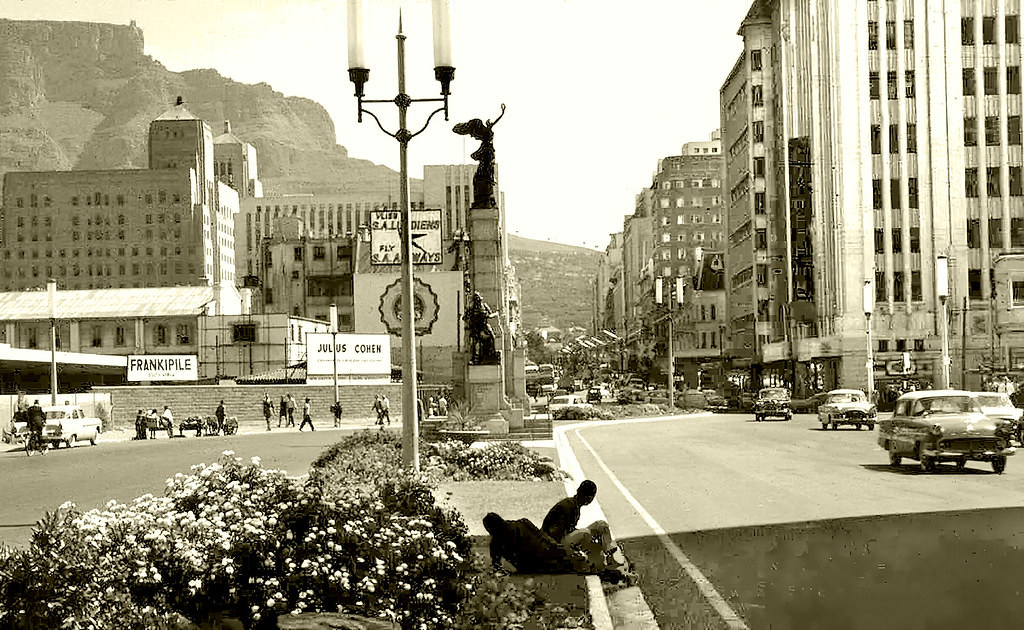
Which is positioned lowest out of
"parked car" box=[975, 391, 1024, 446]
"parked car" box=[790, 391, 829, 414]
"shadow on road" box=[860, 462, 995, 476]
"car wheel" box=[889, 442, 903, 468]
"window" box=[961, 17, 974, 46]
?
"parked car" box=[790, 391, 829, 414]

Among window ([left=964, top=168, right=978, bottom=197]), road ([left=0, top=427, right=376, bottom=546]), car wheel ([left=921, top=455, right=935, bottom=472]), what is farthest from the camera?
window ([left=964, top=168, right=978, bottom=197])

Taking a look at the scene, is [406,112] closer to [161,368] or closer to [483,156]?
[483,156]

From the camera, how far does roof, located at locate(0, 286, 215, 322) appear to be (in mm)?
101312

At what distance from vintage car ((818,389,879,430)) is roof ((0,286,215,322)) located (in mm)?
64053

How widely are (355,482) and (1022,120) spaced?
71.6 metres

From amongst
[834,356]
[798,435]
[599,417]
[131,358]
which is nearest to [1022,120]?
[834,356]

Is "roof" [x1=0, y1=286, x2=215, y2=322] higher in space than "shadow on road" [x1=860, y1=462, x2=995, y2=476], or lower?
higher

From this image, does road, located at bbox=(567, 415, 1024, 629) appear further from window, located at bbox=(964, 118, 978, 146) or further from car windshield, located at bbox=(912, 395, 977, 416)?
window, located at bbox=(964, 118, 978, 146)

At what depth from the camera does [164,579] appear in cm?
740

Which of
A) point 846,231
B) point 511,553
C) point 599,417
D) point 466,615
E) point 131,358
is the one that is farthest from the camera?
point 846,231

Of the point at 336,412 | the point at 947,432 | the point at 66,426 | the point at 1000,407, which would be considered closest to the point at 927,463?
the point at 947,432

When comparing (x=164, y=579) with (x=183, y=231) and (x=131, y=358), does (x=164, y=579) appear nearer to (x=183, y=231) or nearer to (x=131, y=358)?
(x=131, y=358)

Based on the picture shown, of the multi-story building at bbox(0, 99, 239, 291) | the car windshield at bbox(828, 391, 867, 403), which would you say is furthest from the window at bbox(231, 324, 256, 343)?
the multi-story building at bbox(0, 99, 239, 291)

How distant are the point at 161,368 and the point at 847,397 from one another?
1639 inches
